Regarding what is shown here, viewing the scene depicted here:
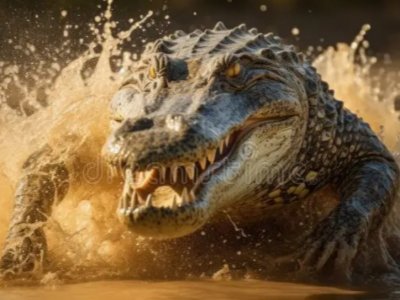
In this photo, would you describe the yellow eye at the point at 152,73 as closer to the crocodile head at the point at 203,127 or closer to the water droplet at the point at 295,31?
Answer: the crocodile head at the point at 203,127

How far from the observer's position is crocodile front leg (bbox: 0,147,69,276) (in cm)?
538

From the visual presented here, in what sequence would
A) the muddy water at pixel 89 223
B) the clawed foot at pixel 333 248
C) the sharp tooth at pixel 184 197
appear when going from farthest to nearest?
1. the clawed foot at pixel 333 248
2. the muddy water at pixel 89 223
3. the sharp tooth at pixel 184 197

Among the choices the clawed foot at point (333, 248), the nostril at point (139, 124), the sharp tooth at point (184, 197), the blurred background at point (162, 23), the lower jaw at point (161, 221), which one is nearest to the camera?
the lower jaw at point (161, 221)

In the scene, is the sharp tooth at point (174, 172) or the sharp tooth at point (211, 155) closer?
the sharp tooth at point (174, 172)

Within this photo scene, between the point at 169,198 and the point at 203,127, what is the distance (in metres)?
0.40

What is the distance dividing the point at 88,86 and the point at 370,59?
8553 mm

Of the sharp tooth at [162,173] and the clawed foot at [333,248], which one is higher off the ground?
the sharp tooth at [162,173]

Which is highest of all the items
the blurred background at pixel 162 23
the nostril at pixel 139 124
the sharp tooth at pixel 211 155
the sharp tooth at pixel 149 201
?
the blurred background at pixel 162 23

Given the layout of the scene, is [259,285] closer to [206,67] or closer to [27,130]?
[206,67]

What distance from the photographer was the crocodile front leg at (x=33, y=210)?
17.7ft

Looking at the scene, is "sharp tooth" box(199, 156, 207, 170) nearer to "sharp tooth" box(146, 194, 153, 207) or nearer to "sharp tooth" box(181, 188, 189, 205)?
"sharp tooth" box(181, 188, 189, 205)

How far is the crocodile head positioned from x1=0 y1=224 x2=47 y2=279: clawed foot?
83 cm

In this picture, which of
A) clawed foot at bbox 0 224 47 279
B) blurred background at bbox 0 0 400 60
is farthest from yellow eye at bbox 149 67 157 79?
blurred background at bbox 0 0 400 60

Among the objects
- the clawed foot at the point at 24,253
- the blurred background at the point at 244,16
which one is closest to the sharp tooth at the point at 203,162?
the clawed foot at the point at 24,253
